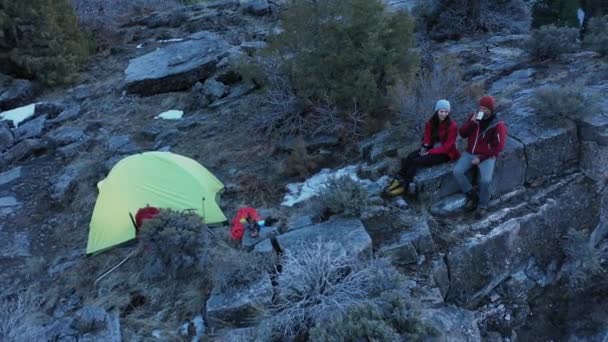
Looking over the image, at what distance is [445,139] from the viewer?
5922 mm

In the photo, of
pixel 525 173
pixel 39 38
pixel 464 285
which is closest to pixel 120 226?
pixel 464 285

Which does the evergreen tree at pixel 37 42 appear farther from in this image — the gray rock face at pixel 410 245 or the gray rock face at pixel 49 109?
the gray rock face at pixel 410 245

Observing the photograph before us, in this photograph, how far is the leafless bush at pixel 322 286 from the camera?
4.36 metres

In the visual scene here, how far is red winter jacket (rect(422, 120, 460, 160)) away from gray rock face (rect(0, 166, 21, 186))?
7.88 meters

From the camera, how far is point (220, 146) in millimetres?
8617

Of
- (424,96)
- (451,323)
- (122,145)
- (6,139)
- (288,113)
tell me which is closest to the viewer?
(451,323)

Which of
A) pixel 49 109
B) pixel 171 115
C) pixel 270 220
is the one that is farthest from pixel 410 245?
pixel 49 109

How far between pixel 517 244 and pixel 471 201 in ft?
2.42

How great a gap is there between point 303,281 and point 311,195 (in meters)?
2.19

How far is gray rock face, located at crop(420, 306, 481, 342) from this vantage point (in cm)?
430

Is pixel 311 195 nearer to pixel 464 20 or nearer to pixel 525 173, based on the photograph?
pixel 525 173

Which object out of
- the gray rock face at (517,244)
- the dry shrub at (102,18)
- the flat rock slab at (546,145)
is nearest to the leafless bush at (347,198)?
the gray rock face at (517,244)

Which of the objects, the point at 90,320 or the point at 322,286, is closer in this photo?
the point at 322,286

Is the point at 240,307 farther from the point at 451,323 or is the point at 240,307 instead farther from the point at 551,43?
the point at 551,43
